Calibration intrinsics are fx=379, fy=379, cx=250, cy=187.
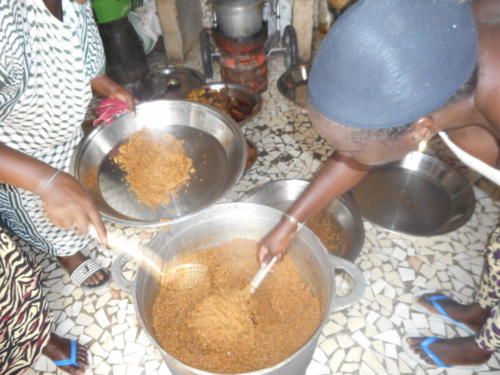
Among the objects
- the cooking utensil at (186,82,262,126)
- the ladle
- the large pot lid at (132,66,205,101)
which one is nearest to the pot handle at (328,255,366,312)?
the ladle

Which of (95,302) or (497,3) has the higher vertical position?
(497,3)

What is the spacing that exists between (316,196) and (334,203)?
58 cm

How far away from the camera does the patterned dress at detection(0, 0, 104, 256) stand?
101 cm

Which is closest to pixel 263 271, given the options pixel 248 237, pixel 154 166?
pixel 248 237

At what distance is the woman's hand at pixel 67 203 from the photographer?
3.35 ft

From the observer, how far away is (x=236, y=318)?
1146 millimetres

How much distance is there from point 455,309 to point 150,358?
1259mm

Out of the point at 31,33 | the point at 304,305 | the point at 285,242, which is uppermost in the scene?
the point at 31,33

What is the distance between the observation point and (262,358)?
3.59 ft

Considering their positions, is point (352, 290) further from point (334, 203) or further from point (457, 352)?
point (334, 203)

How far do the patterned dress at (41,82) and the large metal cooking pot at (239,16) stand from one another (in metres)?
1.06

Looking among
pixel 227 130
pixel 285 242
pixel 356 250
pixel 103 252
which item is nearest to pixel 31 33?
pixel 227 130

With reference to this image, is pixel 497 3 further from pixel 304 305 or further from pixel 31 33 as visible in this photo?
pixel 31 33

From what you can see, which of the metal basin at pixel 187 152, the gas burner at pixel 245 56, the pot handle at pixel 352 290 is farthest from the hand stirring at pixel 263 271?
the gas burner at pixel 245 56
